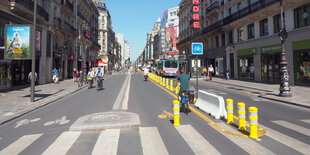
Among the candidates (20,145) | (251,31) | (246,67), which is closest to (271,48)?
(251,31)

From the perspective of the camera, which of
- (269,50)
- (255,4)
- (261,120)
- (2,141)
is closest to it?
(2,141)

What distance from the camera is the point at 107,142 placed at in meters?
4.04

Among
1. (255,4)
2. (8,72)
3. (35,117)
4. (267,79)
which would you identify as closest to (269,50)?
(267,79)

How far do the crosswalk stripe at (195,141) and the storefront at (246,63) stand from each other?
19044 mm

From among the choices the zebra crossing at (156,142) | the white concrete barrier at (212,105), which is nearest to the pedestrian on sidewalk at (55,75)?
the zebra crossing at (156,142)

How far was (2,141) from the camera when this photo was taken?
14.0 ft

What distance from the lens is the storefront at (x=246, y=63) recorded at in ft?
69.4

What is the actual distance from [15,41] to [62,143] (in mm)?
8770

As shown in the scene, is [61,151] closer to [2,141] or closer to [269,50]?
[2,141]

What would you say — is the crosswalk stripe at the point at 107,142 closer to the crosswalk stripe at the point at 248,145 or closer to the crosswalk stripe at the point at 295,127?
the crosswalk stripe at the point at 248,145

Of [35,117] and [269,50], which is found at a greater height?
[269,50]

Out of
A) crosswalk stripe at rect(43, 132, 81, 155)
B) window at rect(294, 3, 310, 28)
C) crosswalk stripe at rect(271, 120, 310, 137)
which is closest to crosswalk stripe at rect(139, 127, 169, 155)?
crosswalk stripe at rect(43, 132, 81, 155)

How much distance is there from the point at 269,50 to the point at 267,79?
3103mm

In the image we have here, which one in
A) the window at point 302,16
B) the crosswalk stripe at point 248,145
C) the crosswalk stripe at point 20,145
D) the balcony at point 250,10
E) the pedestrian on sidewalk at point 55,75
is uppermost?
the balcony at point 250,10
